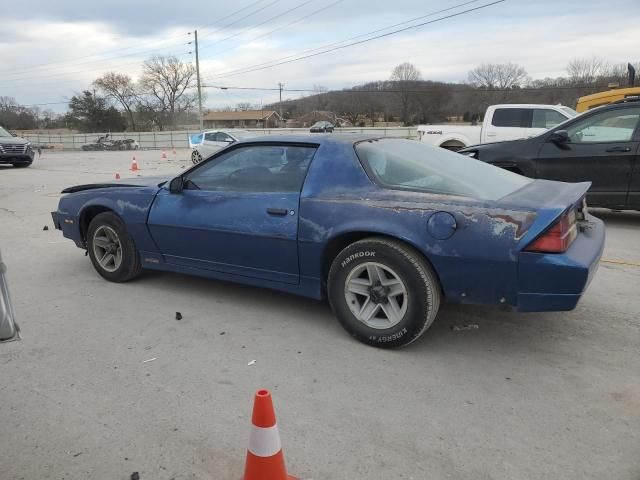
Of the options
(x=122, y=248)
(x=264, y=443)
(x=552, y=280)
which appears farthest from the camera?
(x=122, y=248)

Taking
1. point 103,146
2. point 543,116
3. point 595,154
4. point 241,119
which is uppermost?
point 241,119

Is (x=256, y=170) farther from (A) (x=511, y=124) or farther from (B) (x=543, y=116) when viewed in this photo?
(B) (x=543, y=116)

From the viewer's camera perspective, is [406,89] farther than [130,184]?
Yes

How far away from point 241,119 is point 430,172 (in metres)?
108

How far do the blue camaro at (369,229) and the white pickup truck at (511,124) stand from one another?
8.05 metres

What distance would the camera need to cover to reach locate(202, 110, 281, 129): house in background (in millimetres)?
95075

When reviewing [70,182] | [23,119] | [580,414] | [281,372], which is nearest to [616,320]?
[580,414]

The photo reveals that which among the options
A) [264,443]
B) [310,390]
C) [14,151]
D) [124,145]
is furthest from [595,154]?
[124,145]

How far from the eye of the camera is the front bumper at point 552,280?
9.64ft

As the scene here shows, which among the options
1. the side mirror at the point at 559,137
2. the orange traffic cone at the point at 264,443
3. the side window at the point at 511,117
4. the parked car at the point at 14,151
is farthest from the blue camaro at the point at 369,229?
the parked car at the point at 14,151

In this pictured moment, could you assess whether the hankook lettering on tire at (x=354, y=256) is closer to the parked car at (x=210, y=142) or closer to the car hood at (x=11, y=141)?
the parked car at (x=210, y=142)

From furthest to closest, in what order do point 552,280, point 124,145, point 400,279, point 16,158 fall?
point 124,145 → point 16,158 → point 400,279 → point 552,280

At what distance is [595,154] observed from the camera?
7.01 m

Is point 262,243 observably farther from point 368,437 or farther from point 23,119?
point 23,119
